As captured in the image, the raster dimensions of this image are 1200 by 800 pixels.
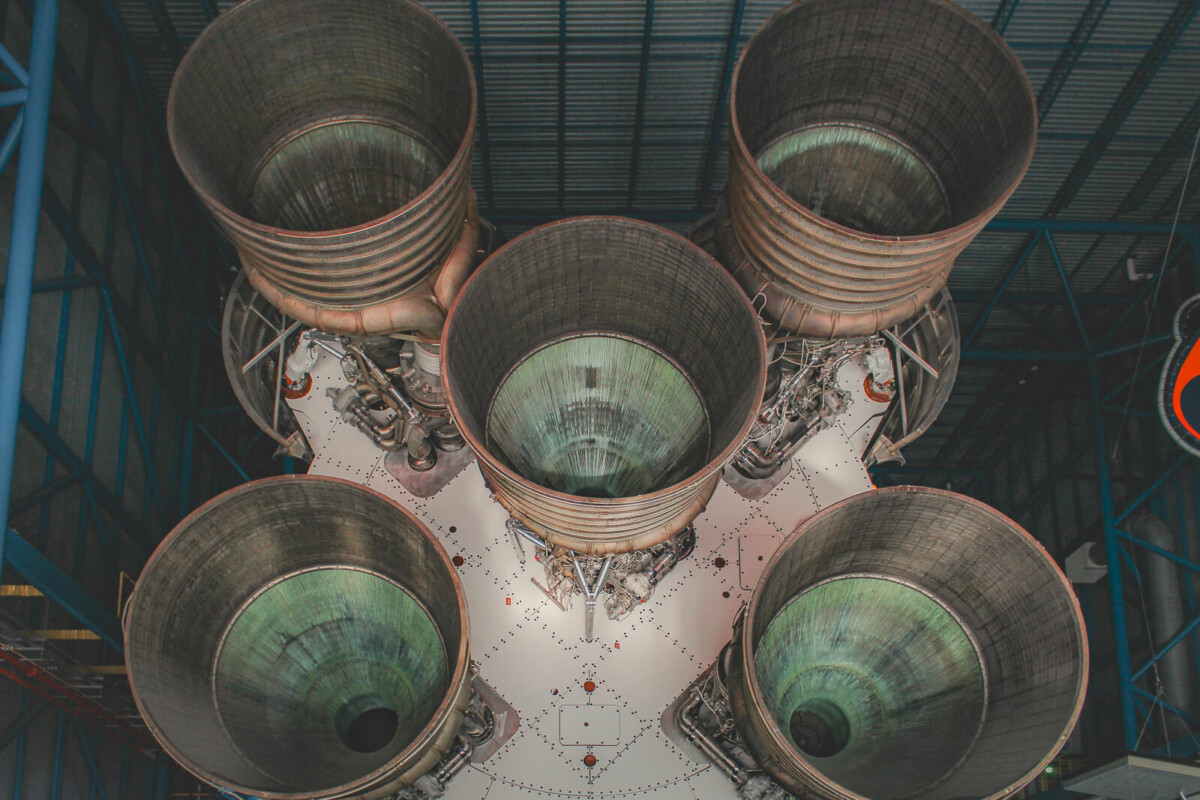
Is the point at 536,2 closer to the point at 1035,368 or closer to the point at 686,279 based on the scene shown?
the point at 686,279

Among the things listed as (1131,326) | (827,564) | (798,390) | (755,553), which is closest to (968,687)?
(827,564)

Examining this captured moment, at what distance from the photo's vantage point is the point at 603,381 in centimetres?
927

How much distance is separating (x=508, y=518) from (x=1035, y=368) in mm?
12324

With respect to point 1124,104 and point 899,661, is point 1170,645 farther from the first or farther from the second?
point 1124,104

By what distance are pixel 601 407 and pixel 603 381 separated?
0.25m

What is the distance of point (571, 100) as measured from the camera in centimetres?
1334

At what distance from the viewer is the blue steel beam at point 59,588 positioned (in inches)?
339

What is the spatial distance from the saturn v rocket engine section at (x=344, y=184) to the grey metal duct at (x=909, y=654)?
4.00 m

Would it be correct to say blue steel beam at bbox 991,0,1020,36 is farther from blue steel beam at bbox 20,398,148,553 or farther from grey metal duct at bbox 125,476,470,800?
blue steel beam at bbox 20,398,148,553

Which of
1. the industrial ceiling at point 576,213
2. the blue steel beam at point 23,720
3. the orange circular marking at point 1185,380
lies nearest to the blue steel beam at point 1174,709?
the industrial ceiling at point 576,213

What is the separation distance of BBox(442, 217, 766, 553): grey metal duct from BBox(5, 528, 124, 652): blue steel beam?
14.1 ft

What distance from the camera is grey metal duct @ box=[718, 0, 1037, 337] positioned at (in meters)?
8.01

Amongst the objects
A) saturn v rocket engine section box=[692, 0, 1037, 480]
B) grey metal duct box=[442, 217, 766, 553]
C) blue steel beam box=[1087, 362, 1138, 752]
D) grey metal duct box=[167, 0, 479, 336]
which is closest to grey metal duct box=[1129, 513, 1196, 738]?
blue steel beam box=[1087, 362, 1138, 752]

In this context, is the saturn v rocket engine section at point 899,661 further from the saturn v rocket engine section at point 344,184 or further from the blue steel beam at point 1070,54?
the blue steel beam at point 1070,54
